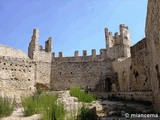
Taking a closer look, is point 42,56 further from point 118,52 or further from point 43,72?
point 118,52

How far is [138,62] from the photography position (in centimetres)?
1622

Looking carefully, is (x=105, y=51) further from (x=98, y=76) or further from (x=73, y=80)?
(x=73, y=80)

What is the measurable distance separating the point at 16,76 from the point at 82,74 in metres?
7.16

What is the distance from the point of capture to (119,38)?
85.1ft

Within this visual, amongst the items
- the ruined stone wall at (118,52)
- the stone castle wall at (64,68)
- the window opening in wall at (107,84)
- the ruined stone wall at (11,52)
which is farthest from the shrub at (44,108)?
the ruined stone wall at (118,52)

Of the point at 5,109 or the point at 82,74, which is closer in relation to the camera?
the point at 5,109

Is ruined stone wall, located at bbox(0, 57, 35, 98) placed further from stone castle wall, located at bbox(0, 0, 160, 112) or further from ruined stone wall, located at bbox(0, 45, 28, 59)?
ruined stone wall, located at bbox(0, 45, 28, 59)

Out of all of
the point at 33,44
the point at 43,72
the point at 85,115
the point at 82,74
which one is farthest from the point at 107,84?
the point at 85,115

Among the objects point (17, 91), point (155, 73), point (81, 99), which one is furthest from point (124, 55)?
point (155, 73)

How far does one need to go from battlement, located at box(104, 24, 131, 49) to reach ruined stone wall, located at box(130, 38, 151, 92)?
7.99m

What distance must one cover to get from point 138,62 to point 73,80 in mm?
10187

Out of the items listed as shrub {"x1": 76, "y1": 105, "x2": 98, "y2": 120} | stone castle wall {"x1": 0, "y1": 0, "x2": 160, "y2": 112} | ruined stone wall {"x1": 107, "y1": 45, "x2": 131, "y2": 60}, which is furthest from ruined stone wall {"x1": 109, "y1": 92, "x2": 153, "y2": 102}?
ruined stone wall {"x1": 107, "y1": 45, "x2": 131, "y2": 60}

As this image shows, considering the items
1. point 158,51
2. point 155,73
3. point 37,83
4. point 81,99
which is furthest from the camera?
point 37,83

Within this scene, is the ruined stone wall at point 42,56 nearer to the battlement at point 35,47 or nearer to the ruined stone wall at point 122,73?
the battlement at point 35,47
